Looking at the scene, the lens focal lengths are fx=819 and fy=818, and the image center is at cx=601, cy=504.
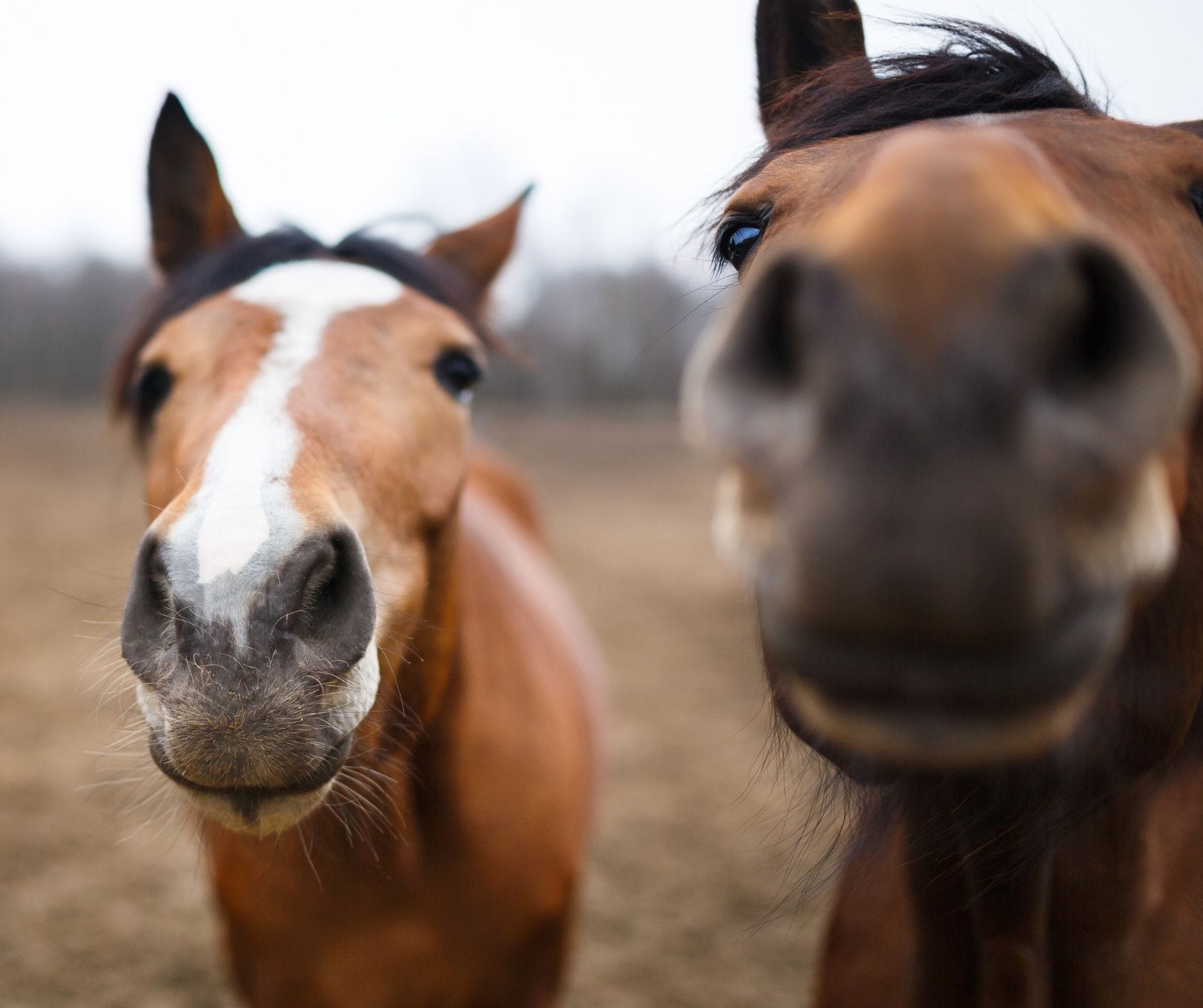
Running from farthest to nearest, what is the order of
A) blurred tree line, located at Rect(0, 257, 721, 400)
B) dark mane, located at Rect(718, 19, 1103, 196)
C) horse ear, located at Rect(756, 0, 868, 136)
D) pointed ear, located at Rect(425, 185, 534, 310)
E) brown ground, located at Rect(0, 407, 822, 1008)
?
blurred tree line, located at Rect(0, 257, 721, 400), brown ground, located at Rect(0, 407, 822, 1008), pointed ear, located at Rect(425, 185, 534, 310), horse ear, located at Rect(756, 0, 868, 136), dark mane, located at Rect(718, 19, 1103, 196)

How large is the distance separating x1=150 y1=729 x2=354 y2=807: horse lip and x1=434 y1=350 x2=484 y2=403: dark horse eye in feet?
3.37

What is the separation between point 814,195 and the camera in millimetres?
1175

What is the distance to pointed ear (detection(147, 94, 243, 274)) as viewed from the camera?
8.07 feet

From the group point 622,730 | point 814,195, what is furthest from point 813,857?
point 814,195

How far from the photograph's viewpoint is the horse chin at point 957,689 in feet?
2.30

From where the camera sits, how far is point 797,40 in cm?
200

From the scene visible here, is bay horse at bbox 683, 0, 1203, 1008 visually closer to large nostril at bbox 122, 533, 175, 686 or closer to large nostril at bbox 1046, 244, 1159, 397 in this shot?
large nostril at bbox 1046, 244, 1159, 397

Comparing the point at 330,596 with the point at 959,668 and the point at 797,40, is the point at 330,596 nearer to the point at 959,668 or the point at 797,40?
the point at 959,668

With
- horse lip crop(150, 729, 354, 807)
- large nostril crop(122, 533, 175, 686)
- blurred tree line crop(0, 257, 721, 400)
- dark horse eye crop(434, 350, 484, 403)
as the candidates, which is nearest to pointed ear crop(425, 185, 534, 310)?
dark horse eye crop(434, 350, 484, 403)

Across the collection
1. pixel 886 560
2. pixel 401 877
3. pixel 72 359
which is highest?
pixel 886 560

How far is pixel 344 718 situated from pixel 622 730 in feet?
18.4

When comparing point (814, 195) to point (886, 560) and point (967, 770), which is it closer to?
point (886, 560)

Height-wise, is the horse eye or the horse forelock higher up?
the horse eye

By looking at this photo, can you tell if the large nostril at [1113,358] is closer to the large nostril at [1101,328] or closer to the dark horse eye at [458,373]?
the large nostril at [1101,328]
